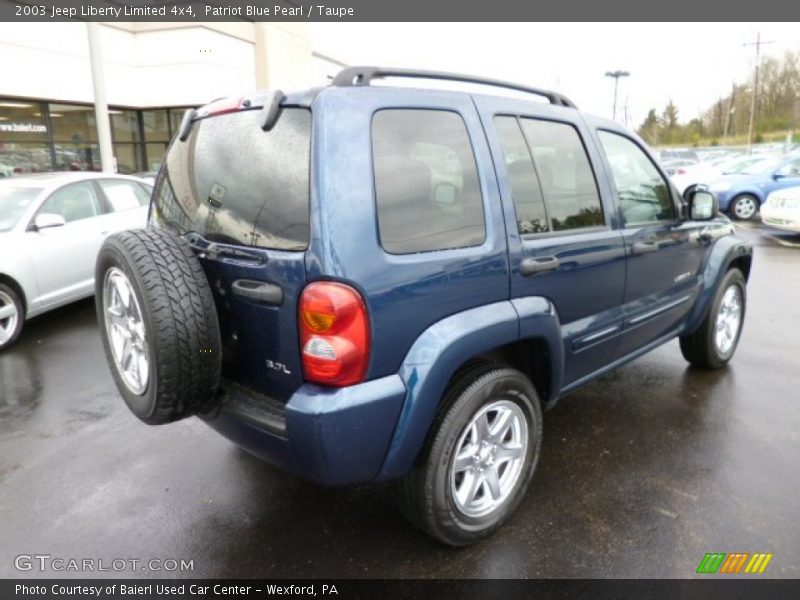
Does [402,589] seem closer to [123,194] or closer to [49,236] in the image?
[49,236]

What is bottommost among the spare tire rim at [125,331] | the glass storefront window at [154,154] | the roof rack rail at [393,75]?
the spare tire rim at [125,331]

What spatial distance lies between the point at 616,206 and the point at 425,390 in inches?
69.4

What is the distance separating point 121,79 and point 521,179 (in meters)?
18.2

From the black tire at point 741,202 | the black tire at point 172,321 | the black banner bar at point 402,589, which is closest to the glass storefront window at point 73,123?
the black tire at point 172,321

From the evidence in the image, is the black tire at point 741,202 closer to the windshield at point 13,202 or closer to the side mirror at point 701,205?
the side mirror at point 701,205

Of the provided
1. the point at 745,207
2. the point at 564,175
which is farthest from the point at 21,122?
the point at 745,207

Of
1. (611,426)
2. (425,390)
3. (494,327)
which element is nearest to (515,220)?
(494,327)

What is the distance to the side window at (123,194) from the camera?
22.7ft

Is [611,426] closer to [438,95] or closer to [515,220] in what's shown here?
[515,220]

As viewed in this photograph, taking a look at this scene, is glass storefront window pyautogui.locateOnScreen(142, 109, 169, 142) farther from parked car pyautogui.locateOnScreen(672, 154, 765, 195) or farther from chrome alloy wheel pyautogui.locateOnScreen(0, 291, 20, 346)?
parked car pyautogui.locateOnScreen(672, 154, 765, 195)

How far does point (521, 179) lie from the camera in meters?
2.77

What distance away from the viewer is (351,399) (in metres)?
2.13

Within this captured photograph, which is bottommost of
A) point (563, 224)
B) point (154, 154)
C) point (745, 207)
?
point (745, 207)

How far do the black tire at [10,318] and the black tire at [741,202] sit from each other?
14757mm
